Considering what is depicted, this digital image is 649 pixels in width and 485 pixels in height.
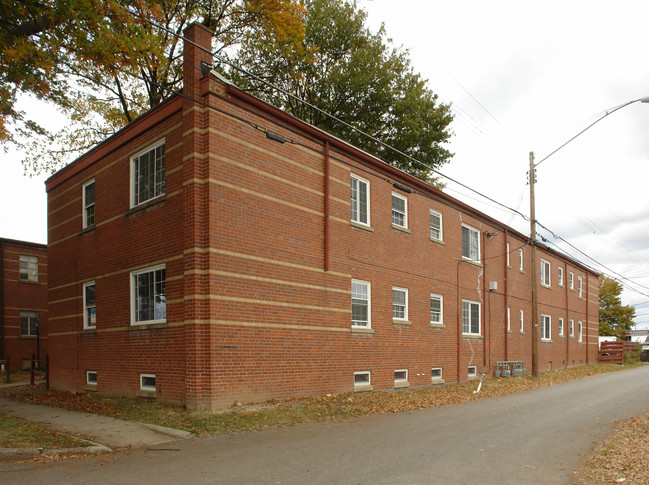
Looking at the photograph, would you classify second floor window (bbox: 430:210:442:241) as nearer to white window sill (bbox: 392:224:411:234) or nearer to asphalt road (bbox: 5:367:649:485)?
white window sill (bbox: 392:224:411:234)

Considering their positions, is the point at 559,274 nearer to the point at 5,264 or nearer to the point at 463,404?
the point at 463,404

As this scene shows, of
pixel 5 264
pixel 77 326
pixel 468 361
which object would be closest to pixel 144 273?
pixel 77 326

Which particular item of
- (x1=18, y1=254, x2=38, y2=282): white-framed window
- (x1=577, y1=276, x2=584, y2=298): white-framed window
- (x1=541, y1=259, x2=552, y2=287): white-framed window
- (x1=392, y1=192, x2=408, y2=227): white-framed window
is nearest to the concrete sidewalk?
(x1=392, y1=192, x2=408, y2=227): white-framed window

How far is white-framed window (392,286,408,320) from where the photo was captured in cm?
1908

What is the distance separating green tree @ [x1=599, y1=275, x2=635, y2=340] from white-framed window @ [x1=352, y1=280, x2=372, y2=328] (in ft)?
196

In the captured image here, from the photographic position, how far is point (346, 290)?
54.7 feet

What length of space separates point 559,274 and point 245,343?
29.6 metres

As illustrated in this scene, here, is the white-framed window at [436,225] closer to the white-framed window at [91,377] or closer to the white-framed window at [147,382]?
the white-framed window at [147,382]

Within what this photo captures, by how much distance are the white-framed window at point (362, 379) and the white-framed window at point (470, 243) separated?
349 inches

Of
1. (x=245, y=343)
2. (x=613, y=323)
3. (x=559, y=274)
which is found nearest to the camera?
(x=245, y=343)

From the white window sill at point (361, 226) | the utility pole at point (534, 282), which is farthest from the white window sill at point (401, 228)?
the utility pole at point (534, 282)

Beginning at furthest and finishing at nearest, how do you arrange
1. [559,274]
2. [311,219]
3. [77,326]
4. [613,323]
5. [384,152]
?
[613,323]
[559,274]
[384,152]
[77,326]
[311,219]

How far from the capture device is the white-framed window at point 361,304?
17.2m

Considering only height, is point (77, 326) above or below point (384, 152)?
below
